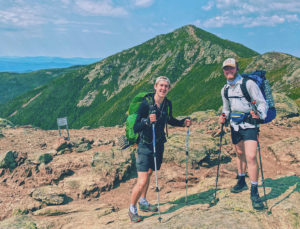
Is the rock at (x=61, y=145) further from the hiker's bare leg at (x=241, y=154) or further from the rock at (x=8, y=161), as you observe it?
the hiker's bare leg at (x=241, y=154)

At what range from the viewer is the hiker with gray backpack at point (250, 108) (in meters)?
6.06

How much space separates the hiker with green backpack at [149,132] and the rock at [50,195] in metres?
4.68

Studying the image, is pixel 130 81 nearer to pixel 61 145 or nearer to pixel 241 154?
pixel 61 145

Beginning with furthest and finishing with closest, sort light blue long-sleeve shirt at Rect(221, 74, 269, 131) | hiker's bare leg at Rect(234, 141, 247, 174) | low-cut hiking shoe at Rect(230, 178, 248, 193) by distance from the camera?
low-cut hiking shoe at Rect(230, 178, 248, 193) → hiker's bare leg at Rect(234, 141, 247, 174) → light blue long-sleeve shirt at Rect(221, 74, 269, 131)

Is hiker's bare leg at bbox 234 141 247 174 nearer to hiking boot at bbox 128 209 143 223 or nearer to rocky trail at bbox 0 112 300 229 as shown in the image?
rocky trail at bbox 0 112 300 229

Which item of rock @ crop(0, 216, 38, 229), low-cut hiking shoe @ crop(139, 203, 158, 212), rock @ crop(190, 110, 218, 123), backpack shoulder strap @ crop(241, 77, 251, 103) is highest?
backpack shoulder strap @ crop(241, 77, 251, 103)

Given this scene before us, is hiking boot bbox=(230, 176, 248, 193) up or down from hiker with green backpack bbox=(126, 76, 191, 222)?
down

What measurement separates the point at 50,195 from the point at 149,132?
623 centimetres

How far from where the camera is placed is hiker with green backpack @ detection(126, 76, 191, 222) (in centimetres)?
630

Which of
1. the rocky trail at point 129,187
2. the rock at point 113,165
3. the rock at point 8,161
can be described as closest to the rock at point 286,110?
the rocky trail at point 129,187

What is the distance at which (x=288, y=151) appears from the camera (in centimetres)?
1194

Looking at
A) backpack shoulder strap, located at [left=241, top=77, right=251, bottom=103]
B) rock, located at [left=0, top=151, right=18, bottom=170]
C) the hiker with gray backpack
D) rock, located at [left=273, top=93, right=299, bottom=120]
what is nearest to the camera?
the hiker with gray backpack

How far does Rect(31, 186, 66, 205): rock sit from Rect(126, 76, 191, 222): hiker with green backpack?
184 inches

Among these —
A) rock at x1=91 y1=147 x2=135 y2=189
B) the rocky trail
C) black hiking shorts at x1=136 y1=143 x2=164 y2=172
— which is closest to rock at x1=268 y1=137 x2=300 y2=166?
the rocky trail
